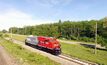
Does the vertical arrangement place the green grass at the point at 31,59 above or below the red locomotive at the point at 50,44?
below

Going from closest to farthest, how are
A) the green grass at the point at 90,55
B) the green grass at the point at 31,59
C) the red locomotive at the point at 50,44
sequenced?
1. the green grass at the point at 31,59
2. the green grass at the point at 90,55
3. the red locomotive at the point at 50,44

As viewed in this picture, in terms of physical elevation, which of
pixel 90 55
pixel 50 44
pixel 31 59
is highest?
pixel 50 44

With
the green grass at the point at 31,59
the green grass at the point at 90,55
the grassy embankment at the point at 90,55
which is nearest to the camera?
the green grass at the point at 31,59

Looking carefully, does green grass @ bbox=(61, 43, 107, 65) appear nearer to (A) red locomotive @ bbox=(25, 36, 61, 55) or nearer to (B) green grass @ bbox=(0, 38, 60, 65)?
(A) red locomotive @ bbox=(25, 36, 61, 55)

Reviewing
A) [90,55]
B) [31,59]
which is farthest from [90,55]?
[31,59]

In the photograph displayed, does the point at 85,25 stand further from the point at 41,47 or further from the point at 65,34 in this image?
the point at 41,47

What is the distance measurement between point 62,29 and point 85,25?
16035 millimetres

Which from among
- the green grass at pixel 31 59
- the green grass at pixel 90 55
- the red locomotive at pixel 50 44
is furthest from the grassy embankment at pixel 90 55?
the green grass at pixel 31 59

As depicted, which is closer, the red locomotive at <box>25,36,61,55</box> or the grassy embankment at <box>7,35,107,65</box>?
the grassy embankment at <box>7,35,107,65</box>

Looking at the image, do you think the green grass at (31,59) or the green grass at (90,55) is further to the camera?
the green grass at (90,55)

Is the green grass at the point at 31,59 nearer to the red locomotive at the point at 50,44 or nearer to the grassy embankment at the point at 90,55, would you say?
the red locomotive at the point at 50,44

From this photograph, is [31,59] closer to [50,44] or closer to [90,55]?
[50,44]

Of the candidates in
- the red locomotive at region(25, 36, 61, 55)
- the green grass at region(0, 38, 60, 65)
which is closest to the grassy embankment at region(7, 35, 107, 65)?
the red locomotive at region(25, 36, 61, 55)

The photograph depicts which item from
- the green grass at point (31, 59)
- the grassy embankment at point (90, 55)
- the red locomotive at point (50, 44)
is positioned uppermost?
the red locomotive at point (50, 44)
